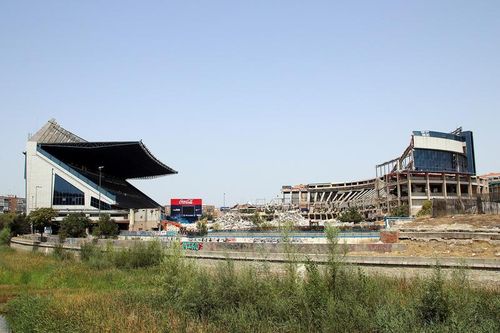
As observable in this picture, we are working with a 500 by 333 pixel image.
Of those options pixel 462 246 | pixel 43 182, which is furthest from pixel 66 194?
pixel 462 246

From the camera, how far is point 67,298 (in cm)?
2561

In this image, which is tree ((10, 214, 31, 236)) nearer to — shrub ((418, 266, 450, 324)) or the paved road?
the paved road

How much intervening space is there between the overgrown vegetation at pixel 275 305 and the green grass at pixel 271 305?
0.04 metres

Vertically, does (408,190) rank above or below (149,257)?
above

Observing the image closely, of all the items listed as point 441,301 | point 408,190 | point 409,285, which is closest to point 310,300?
point 441,301

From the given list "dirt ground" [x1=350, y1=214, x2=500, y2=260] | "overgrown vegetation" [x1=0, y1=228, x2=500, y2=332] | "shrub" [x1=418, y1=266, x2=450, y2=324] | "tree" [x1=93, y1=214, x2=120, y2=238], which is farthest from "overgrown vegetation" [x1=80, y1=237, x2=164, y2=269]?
"shrub" [x1=418, y1=266, x2=450, y2=324]

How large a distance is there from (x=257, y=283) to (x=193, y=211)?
11305cm

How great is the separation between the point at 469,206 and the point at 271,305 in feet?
136

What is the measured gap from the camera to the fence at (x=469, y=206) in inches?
1818

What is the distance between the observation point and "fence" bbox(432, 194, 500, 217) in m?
46.2

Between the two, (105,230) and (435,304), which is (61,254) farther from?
(435,304)

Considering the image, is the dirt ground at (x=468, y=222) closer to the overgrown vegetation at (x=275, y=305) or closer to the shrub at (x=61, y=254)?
the overgrown vegetation at (x=275, y=305)

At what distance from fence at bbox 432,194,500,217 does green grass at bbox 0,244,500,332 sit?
26.3 metres

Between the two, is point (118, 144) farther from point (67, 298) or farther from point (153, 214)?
point (67, 298)
